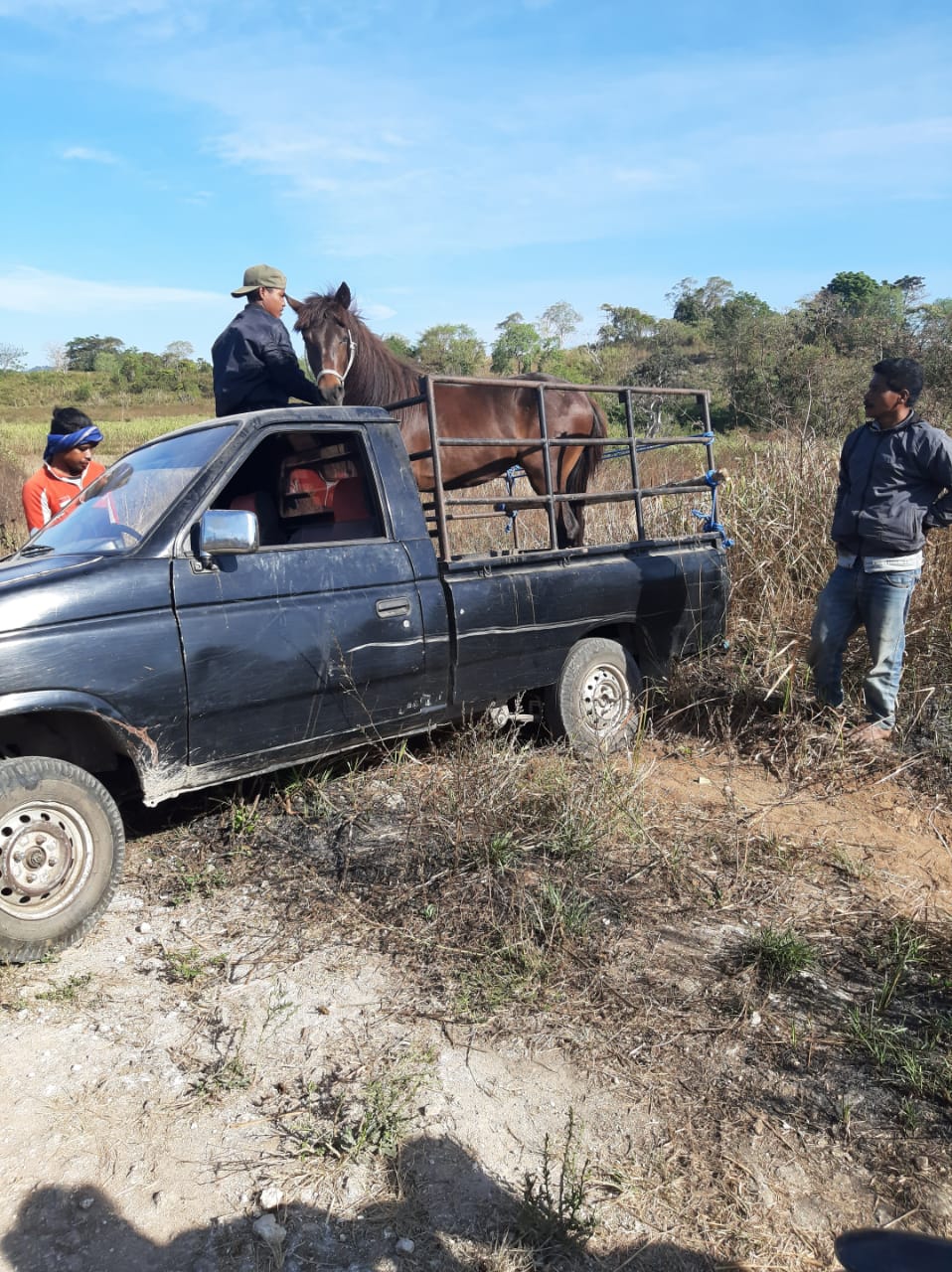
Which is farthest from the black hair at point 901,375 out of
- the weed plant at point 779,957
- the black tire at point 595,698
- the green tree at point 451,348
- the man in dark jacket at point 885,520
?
the green tree at point 451,348

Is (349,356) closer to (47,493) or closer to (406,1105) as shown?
(47,493)

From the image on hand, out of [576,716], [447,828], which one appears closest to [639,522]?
[576,716]

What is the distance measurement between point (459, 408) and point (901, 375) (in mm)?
3125

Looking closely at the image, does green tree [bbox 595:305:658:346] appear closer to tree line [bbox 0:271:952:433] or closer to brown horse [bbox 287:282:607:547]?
tree line [bbox 0:271:952:433]

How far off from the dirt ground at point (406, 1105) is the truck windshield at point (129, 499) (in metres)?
1.49

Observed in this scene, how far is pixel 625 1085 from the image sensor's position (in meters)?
2.54

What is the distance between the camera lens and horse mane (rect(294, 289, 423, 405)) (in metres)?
6.12

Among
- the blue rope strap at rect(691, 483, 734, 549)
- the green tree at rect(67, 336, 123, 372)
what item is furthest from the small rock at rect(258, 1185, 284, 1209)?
the green tree at rect(67, 336, 123, 372)

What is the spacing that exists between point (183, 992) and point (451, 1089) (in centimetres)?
103

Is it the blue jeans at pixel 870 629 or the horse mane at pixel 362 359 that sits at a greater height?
the horse mane at pixel 362 359

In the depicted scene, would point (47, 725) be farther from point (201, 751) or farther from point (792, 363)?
point (792, 363)

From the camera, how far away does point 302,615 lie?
3.83m

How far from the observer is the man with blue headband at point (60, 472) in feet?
18.3

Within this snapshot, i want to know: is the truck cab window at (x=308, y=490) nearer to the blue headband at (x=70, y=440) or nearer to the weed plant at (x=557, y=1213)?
the blue headband at (x=70, y=440)
